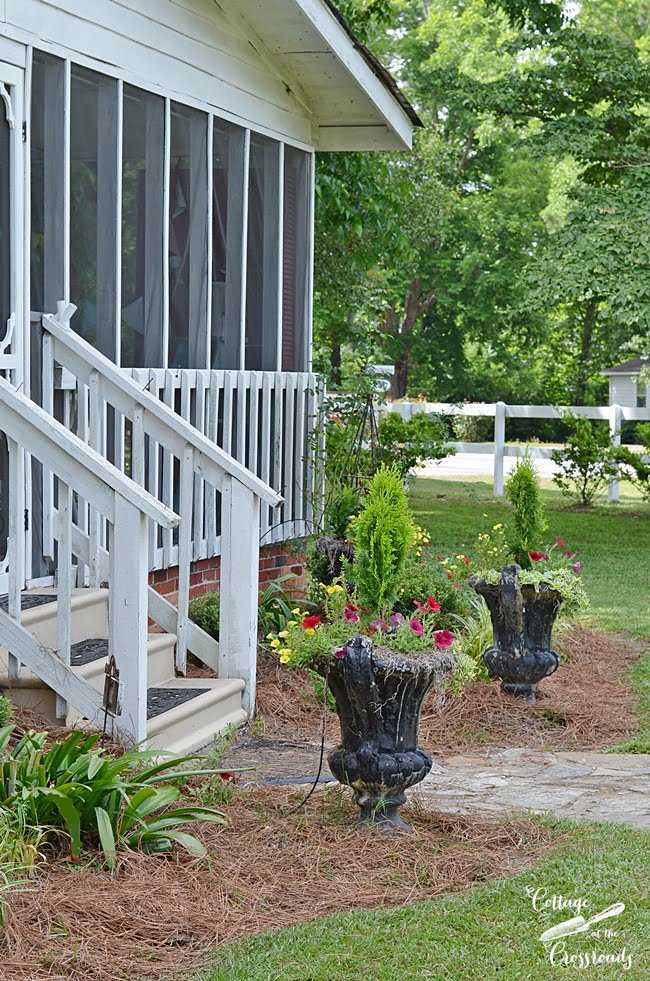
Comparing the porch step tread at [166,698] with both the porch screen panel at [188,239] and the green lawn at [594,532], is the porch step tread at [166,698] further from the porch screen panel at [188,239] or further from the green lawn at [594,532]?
the green lawn at [594,532]

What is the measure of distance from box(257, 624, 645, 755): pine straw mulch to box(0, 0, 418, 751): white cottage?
1.46 ft

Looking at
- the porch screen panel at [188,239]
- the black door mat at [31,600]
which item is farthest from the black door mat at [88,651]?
the porch screen panel at [188,239]

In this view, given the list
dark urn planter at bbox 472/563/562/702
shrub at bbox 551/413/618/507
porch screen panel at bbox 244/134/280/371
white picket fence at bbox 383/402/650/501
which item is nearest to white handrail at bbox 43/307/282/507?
dark urn planter at bbox 472/563/562/702

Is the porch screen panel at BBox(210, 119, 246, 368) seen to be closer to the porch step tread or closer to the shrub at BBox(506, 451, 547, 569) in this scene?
the shrub at BBox(506, 451, 547, 569)

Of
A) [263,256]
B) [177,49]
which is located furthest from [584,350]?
[177,49]

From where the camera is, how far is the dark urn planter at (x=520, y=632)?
6.82m

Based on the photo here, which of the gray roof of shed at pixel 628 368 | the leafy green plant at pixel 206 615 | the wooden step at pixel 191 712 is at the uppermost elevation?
the gray roof of shed at pixel 628 368

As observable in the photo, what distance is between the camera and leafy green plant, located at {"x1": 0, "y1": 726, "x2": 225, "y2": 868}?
401 centimetres

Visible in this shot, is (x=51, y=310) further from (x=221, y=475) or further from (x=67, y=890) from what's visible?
(x=67, y=890)

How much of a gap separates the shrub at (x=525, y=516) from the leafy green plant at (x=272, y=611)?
144 cm

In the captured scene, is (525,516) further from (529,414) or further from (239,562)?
(529,414)

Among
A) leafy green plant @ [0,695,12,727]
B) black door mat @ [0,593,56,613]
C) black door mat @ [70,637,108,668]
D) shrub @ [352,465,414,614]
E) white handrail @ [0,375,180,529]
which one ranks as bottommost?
black door mat @ [70,637,108,668]

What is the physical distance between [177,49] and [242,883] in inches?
192

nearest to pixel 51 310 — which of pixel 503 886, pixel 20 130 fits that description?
pixel 20 130
